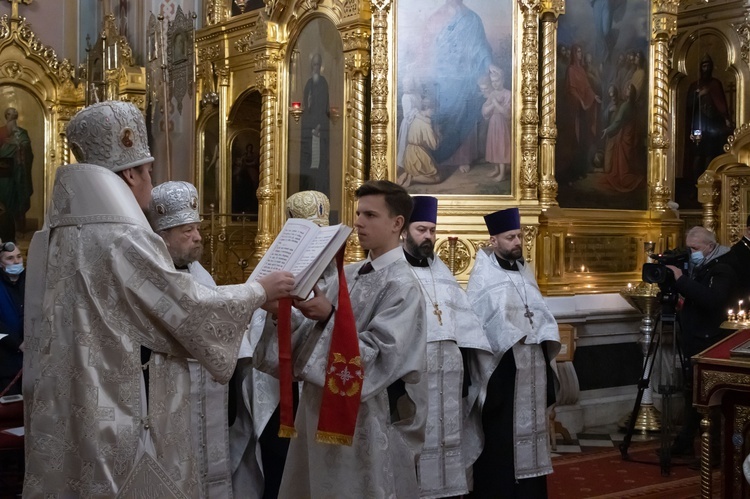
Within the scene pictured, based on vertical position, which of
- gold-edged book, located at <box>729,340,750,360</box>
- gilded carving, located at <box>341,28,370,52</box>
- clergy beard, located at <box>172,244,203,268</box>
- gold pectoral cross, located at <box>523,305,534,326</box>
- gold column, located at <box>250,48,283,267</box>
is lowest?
gold-edged book, located at <box>729,340,750,360</box>

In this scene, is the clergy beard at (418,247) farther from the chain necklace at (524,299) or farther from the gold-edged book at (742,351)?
the gold-edged book at (742,351)

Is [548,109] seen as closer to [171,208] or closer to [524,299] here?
[524,299]

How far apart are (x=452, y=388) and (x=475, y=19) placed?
4.34 metres

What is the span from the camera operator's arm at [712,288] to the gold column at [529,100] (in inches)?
67.1

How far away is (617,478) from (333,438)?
4146 millimetres

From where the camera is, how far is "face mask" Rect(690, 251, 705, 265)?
8039 millimetres

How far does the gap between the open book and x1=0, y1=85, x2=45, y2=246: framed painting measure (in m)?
13.2

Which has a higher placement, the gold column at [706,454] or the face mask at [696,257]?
the face mask at [696,257]

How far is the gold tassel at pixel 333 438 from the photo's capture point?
11.2 feet

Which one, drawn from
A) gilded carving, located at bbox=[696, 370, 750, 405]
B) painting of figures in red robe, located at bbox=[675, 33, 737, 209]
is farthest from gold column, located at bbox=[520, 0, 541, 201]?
gilded carving, located at bbox=[696, 370, 750, 405]

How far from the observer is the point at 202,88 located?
527 inches

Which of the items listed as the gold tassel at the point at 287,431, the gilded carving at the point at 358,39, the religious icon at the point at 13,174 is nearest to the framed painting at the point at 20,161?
the religious icon at the point at 13,174

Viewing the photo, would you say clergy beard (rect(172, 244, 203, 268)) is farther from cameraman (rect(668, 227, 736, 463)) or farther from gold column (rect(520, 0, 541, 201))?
gold column (rect(520, 0, 541, 201))

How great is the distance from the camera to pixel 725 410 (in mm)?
5379
